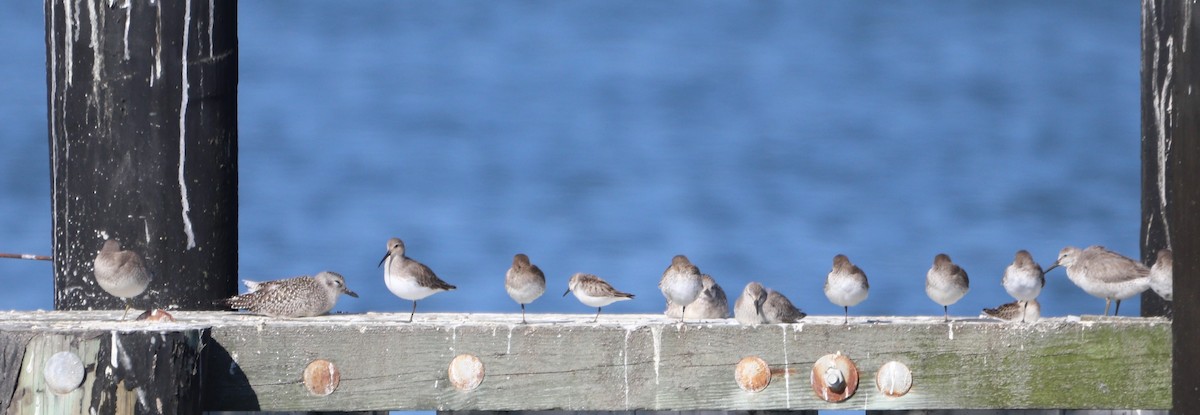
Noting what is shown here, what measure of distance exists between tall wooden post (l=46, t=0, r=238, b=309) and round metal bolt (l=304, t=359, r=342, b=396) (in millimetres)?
1151

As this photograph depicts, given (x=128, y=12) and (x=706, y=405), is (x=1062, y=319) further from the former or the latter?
(x=128, y=12)

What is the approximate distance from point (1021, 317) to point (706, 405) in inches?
88.1

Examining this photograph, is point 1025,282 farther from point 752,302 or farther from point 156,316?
point 156,316

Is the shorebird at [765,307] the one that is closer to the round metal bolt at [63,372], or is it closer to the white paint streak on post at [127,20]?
the white paint streak on post at [127,20]

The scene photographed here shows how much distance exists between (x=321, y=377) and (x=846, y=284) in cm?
325

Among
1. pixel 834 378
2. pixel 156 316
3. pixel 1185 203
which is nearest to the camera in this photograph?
pixel 1185 203

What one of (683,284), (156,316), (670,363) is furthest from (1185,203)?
(156,316)

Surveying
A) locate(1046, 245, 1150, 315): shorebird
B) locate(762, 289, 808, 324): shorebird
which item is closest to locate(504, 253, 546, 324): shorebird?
locate(762, 289, 808, 324): shorebird

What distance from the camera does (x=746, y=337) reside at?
4.94 metres

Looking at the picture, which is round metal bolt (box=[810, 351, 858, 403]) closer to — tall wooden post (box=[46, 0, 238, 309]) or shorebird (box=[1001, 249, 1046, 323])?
tall wooden post (box=[46, 0, 238, 309])

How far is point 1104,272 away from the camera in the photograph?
314 inches

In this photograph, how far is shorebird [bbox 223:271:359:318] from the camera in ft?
21.7

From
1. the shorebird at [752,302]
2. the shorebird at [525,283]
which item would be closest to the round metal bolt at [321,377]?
the shorebird at [752,302]

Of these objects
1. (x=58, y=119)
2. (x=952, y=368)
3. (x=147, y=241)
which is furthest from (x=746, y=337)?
(x=58, y=119)
